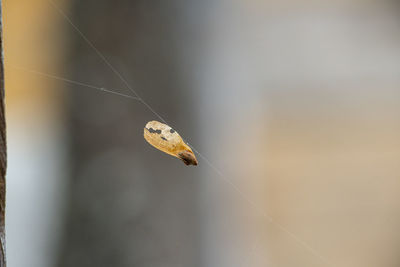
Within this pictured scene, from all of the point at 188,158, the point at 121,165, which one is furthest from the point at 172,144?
the point at 121,165

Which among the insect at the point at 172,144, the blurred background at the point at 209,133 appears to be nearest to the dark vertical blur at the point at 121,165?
the blurred background at the point at 209,133

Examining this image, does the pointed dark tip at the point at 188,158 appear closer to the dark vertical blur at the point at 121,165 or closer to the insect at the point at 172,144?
the insect at the point at 172,144

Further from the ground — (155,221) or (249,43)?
(249,43)

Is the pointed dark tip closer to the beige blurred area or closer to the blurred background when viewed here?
the blurred background

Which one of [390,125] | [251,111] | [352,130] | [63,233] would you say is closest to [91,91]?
[63,233]

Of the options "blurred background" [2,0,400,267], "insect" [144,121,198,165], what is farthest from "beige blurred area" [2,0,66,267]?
"insect" [144,121,198,165]

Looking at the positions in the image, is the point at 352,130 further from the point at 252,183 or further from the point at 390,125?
the point at 252,183

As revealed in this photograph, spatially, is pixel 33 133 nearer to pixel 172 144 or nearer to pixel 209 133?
pixel 209 133
